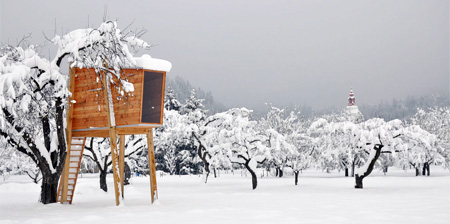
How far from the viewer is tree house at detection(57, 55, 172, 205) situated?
1298 centimetres

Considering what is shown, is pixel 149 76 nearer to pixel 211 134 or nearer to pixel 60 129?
pixel 60 129

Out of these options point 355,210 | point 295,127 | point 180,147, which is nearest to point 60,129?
point 355,210

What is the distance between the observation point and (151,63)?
13250mm

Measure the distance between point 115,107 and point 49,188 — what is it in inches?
137

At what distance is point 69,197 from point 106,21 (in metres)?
6.33

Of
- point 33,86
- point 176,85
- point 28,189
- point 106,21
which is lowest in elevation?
point 28,189

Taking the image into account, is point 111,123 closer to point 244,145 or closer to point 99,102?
point 99,102

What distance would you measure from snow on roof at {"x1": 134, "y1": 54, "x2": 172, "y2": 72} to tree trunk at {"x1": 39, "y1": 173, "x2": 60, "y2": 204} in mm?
4710

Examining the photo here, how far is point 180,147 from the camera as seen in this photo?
57.4 metres

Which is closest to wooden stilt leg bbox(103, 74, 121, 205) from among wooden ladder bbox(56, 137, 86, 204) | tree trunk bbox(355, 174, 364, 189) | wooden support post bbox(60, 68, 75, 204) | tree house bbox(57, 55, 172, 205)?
tree house bbox(57, 55, 172, 205)

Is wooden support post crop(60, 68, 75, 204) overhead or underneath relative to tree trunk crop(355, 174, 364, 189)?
overhead

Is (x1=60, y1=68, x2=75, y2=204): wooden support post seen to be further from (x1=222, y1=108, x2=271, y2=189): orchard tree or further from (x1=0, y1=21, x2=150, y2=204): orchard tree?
(x1=222, y1=108, x2=271, y2=189): orchard tree

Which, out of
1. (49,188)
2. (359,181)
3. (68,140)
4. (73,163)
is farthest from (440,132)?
(49,188)

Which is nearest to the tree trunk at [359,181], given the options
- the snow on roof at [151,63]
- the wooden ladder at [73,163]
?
the snow on roof at [151,63]
